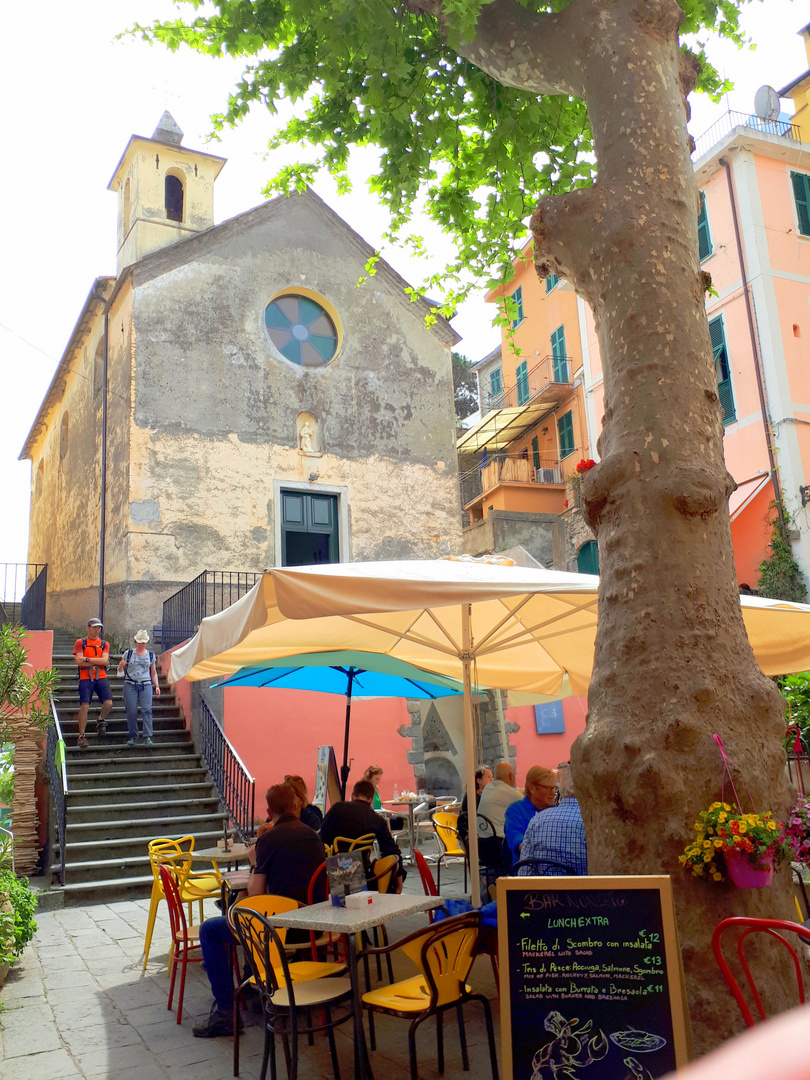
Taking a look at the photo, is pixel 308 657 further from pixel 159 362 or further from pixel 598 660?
pixel 159 362

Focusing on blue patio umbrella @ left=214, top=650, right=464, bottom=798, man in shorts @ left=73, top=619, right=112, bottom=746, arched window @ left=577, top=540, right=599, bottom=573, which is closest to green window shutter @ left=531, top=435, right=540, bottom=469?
arched window @ left=577, top=540, right=599, bottom=573

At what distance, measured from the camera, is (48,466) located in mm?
23844

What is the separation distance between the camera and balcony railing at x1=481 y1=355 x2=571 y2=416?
23.8m

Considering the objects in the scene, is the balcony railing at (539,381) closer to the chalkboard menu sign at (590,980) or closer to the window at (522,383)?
the window at (522,383)

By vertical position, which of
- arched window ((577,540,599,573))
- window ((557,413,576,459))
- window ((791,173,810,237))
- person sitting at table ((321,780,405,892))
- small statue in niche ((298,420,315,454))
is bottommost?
person sitting at table ((321,780,405,892))

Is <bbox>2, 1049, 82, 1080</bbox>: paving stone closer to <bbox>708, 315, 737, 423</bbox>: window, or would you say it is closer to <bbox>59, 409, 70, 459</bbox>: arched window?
<bbox>708, 315, 737, 423</bbox>: window

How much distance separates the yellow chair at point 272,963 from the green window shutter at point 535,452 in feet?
70.8

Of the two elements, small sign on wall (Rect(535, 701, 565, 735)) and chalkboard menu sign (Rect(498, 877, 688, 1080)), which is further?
small sign on wall (Rect(535, 701, 565, 735))

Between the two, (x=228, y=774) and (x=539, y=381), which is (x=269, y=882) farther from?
(x=539, y=381)

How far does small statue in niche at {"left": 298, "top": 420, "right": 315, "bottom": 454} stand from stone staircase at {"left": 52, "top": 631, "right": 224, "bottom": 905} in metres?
6.23

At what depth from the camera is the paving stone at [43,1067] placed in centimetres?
432

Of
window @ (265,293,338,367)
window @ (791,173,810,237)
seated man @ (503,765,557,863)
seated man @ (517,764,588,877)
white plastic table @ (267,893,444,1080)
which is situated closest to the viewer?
white plastic table @ (267,893,444,1080)

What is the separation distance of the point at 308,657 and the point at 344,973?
332 cm

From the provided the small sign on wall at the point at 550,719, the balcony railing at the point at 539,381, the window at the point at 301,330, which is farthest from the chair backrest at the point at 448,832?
the balcony railing at the point at 539,381
